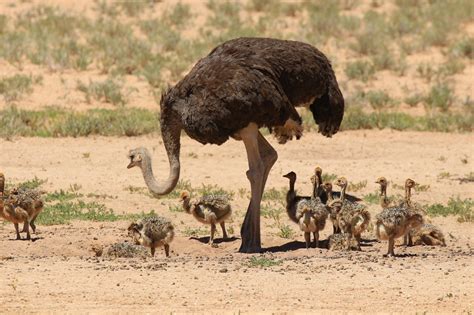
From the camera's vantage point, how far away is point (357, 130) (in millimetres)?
20953

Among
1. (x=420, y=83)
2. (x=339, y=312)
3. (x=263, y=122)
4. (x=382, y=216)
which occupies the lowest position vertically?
(x=339, y=312)

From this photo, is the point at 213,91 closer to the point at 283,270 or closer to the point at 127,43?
the point at 283,270

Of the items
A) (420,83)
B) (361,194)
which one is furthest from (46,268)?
(420,83)

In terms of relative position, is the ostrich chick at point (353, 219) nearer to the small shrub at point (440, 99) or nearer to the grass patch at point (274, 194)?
the grass patch at point (274, 194)

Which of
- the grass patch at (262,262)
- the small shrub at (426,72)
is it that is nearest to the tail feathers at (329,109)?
the grass patch at (262,262)

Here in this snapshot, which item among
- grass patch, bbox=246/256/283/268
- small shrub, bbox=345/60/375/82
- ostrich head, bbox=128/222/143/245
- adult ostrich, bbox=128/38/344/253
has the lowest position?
grass patch, bbox=246/256/283/268

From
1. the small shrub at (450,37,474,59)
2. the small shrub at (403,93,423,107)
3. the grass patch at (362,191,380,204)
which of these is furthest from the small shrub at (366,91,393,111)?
the grass patch at (362,191,380,204)

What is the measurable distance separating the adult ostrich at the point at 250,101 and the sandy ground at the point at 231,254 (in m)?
0.94

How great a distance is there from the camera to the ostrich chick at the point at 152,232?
42.0 feet

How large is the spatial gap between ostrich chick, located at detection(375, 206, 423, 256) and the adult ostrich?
1.34 m

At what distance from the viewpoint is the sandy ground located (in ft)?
32.9

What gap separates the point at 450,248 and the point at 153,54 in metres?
15.4

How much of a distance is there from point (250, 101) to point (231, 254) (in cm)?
166

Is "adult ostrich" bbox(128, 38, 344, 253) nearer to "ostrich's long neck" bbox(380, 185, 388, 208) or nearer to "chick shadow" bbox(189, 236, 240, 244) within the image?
"chick shadow" bbox(189, 236, 240, 244)
